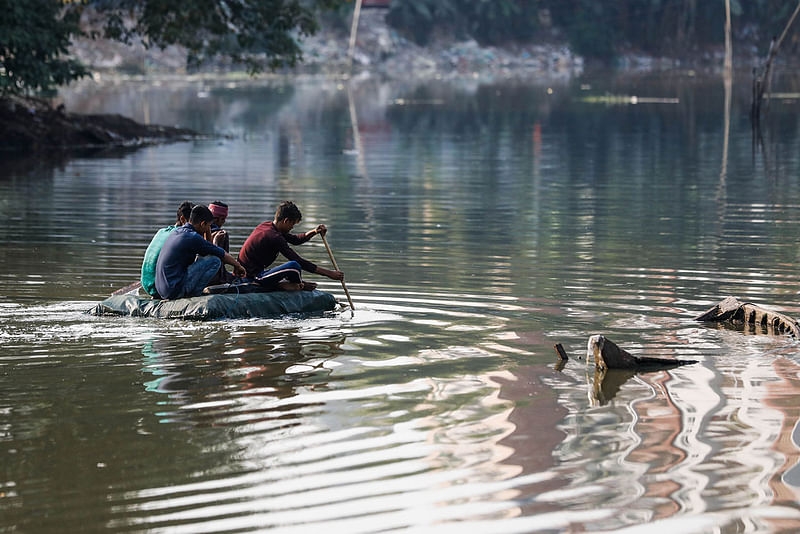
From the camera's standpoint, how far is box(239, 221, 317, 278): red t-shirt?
12.7 meters

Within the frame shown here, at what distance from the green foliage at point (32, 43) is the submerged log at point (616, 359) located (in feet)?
71.3

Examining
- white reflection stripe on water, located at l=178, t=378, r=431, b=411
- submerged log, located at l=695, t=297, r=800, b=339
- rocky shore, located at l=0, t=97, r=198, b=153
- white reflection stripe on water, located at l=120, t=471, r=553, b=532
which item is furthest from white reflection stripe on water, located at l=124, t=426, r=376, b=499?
rocky shore, located at l=0, t=97, r=198, b=153

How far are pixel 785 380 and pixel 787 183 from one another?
15830 mm

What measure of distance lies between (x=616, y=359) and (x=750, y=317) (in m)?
2.14

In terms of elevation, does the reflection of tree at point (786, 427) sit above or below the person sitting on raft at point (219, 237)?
below

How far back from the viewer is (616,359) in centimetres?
1016

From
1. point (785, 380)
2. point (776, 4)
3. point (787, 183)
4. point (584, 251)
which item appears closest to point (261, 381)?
point (785, 380)

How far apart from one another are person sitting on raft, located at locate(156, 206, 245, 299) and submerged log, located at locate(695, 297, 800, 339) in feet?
14.5

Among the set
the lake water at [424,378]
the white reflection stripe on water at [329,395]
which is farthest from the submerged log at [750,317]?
the white reflection stripe on water at [329,395]

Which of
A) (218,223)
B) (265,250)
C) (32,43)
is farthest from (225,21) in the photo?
(265,250)

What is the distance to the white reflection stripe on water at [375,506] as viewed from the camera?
703 centimetres

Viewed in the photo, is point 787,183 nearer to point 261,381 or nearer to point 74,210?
point 74,210

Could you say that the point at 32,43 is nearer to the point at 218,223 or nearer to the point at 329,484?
the point at 218,223

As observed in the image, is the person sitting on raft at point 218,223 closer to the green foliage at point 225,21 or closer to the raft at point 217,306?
the raft at point 217,306
